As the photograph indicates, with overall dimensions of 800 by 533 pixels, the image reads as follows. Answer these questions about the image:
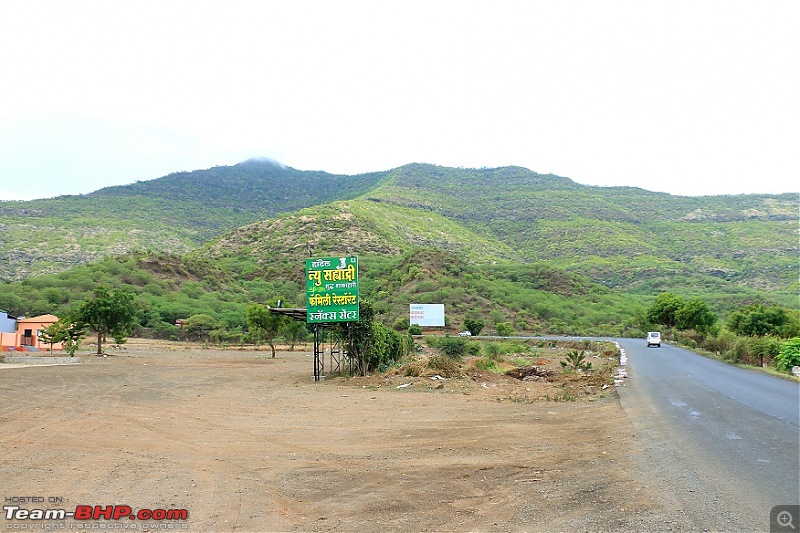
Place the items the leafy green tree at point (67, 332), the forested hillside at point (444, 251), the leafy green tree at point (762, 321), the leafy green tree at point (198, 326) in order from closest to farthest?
the leafy green tree at point (762, 321), the leafy green tree at point (67, 332), the leafy green tree at point (198, 326), the forested hillside at point (444, 251)

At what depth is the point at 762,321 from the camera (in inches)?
1880

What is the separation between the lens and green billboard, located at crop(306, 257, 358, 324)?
96.0ft

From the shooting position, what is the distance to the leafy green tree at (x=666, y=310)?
256ft

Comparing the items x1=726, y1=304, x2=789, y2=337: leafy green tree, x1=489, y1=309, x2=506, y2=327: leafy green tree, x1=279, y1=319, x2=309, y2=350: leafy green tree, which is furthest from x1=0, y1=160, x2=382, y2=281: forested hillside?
x1=726, y1=304, x2=789, y2=337: leafy green tree

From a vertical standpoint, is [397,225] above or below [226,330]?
above

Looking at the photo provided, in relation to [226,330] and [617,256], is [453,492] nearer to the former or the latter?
[226,330]

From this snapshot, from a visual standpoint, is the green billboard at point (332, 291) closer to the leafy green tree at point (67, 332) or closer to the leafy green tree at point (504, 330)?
the leafy green tree at point (67, 332)

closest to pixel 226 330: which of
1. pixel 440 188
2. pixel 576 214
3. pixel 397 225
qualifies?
pixel 397 225

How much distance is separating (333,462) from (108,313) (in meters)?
45.9

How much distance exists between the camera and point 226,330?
8600 cm

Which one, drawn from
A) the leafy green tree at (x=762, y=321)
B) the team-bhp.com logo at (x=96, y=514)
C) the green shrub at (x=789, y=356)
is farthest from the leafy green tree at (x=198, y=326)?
the team-bhp.com logo at (x=96, y=514)

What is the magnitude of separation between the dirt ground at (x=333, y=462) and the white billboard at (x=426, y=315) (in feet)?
195

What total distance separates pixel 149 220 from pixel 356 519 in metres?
156

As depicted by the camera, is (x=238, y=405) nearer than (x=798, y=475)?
No
